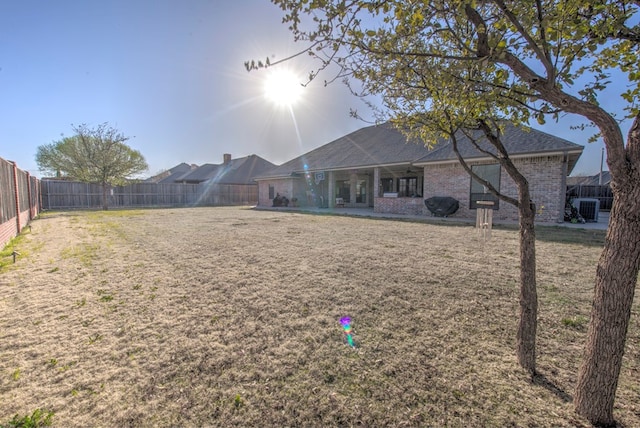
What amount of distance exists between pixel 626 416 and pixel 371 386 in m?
1.56

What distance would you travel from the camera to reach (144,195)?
2783cm

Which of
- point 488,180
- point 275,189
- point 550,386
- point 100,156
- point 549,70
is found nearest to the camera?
point 549,70

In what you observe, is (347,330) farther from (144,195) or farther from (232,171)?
(232,171)

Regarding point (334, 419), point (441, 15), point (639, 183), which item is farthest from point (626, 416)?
point (441, 15)

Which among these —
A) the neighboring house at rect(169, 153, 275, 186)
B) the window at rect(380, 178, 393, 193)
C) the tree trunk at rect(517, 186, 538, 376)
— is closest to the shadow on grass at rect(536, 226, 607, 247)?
the tree trunk at rect(517, 186, 538, 376)

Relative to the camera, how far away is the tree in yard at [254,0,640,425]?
1.53 meters

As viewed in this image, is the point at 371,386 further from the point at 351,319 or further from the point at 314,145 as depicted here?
the point at 314,145

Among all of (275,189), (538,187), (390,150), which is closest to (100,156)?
(275,189)

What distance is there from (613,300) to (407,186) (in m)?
19.3

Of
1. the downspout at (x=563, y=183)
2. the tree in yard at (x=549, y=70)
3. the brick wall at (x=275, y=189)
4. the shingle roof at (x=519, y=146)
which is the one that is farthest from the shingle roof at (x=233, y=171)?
the tree in yard at (x=549, y=70)

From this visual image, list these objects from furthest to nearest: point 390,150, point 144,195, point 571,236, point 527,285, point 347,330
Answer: point 144,195
point 390,150
point 571,236
point 347,330
point 527,285

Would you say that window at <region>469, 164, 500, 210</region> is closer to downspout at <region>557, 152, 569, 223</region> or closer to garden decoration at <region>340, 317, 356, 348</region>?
downspout at <region>557, 152, 569, 223</region>

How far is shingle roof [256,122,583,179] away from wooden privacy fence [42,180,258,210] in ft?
25.8

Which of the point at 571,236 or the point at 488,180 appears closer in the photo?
the point at 571,236
